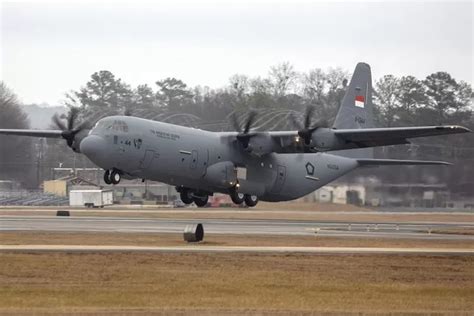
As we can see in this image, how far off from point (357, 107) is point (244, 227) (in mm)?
14782

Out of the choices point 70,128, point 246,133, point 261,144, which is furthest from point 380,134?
point 70,128

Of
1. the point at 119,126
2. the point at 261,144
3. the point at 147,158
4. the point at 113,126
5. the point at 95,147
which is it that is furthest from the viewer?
the point at 261,144

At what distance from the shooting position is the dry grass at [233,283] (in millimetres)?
25203

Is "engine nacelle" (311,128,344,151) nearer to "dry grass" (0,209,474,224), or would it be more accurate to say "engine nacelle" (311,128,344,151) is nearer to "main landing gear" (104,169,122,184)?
"dry grass" (0,209,474,224)

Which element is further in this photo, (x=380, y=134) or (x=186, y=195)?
(x=186, y=195)

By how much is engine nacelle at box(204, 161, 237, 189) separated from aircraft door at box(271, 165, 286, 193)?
11.7ft

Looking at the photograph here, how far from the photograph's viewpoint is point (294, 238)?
4541cm

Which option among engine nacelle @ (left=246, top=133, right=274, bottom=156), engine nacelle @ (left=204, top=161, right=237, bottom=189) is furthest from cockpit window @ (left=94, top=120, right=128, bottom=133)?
engine nacelle @ (left=246, top=133, right=274, bottom=156)

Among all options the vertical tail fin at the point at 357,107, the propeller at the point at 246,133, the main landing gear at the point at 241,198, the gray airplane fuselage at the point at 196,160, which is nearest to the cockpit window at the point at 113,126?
the gray airplane fuselage at the point at 196,160

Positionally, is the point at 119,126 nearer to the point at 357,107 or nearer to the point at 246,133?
the point at 246,133

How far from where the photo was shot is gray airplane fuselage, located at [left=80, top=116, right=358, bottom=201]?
165ft

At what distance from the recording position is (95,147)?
49.5 meters

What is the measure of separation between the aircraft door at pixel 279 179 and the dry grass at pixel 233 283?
2152cm

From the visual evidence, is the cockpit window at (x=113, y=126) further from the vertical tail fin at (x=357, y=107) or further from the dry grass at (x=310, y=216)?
the vertical tail fin at (x=357, y=107)
